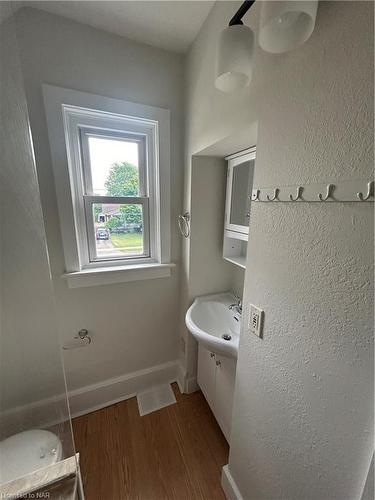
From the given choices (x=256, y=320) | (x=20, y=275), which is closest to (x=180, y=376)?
(x=256, y=320)

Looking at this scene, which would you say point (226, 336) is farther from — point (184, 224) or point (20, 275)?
point (20, 275)

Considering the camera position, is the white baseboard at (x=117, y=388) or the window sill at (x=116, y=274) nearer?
the window sill at (x=116, y=274)

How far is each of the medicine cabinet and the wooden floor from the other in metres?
1.22

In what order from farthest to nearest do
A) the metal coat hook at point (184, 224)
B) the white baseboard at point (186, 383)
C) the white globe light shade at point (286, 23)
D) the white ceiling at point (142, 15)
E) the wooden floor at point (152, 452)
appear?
the white baseboard at point (186, 383) < the metal coat hook at point (184, 224) < the wooden floor at point (152, 452) < the white ceiling at point (142, 15) < the white globe light shade at point (286, 23)

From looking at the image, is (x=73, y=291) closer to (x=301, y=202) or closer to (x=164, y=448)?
(x=164, y=448)

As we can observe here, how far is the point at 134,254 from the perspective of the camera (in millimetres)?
1586

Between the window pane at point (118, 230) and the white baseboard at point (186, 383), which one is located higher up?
the window pane at point (118, 230)

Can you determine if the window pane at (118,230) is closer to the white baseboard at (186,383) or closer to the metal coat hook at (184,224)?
the metal coat hook at (184,224)

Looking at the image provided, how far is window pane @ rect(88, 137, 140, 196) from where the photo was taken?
1359 millimetres

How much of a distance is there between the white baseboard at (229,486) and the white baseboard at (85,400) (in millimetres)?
763

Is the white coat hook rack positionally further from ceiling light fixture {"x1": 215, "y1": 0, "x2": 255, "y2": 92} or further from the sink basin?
the sink basin

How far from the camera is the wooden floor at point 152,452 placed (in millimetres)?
1107

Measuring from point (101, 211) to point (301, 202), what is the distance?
128 cm

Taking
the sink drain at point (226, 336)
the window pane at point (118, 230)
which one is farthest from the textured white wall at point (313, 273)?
the window pane at point (118, 230)
